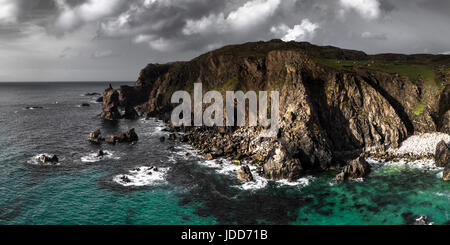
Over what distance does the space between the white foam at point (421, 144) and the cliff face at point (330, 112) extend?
2430mm

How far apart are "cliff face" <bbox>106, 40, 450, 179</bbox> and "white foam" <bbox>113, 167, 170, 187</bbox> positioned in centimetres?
2012

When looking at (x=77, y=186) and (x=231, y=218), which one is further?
(x=77, y=186)

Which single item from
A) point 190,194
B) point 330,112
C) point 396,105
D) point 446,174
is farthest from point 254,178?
point 396,105

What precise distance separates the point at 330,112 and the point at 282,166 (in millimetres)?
29577

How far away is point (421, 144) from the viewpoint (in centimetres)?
7844

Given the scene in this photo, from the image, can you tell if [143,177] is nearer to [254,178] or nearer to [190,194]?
[190,194]

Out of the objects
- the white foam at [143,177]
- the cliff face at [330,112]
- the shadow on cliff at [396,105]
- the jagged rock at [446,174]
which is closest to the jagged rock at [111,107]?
the cliff face at [330,112]

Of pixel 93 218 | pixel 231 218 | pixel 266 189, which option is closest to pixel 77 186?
pixel 93 218

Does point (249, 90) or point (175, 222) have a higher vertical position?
point (249, 90)

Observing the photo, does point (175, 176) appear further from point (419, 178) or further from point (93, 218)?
point (419, 178)

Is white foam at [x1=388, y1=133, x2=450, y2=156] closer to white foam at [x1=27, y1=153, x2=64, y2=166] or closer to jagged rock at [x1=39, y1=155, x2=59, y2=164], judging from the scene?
white foam at [x1=27, y1=153, x2=64, y2=166]
